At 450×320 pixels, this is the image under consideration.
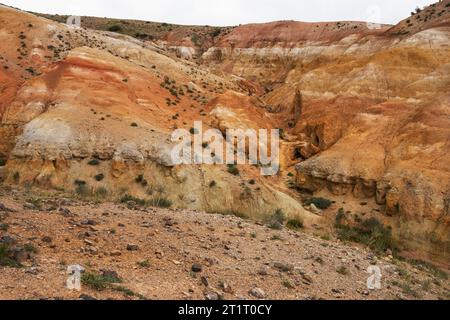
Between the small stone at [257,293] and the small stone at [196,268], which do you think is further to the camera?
the small stone at [196,268]

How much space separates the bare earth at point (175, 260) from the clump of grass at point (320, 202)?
906 centimetres

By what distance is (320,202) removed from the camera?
2156cm

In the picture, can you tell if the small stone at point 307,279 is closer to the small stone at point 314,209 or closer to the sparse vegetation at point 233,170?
the small stone at point 314,209

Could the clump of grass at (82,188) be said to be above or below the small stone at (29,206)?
A: below

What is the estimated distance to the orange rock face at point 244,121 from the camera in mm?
19141

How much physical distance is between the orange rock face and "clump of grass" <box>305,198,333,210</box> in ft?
3.22

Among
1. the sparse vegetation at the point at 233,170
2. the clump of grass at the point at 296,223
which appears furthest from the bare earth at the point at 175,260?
the sparse vegetation at the point at 233,170

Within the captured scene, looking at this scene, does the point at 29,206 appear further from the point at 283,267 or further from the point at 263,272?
the point at 283,267

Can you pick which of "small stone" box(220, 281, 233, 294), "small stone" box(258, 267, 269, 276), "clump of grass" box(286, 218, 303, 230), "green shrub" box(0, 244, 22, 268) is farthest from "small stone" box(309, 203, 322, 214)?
"green shrub" box(0, 244, 22, 268)

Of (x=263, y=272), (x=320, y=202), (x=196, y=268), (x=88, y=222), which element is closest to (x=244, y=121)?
(x=320, y=202)

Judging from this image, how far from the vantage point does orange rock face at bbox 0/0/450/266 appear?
62.8 ft

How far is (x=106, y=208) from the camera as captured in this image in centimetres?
1185

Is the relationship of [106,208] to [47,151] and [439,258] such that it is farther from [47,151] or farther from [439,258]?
[439,258]

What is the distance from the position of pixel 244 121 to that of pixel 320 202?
766cm
